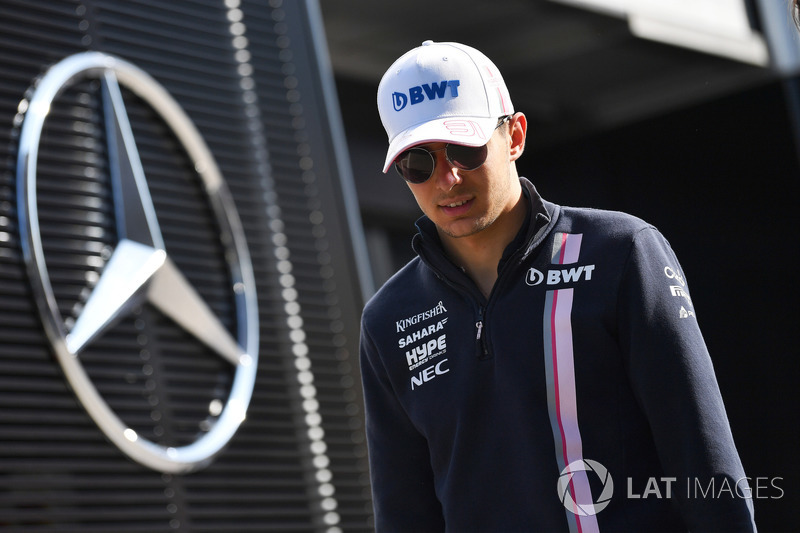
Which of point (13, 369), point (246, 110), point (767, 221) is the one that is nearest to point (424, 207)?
point (13, 369)

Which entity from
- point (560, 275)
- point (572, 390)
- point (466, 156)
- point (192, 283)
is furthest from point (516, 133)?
point (192, 283)

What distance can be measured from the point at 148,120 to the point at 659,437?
3.33m

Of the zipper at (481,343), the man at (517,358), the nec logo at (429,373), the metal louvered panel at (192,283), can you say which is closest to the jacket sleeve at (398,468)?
the man at (517,358)

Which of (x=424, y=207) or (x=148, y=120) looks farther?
(x=148, y=120)

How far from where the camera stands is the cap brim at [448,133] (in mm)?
2273

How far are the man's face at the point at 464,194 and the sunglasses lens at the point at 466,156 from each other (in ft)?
0.03

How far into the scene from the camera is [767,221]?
879 centimetres

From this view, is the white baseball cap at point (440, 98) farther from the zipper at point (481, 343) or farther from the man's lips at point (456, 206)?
the zipper at point (481, 343)

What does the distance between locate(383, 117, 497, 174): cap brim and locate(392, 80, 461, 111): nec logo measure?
2.3 inches

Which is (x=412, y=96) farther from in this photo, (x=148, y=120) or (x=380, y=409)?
(x=148, y=120)

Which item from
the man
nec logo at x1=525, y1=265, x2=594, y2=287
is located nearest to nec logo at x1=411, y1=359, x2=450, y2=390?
the man

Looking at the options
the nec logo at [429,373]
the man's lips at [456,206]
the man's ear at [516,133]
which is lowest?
the nec logo at [429,373]

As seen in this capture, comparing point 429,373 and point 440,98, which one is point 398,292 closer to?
point 429,373

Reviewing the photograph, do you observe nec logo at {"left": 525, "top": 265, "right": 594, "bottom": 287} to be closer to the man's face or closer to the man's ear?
the man's face
